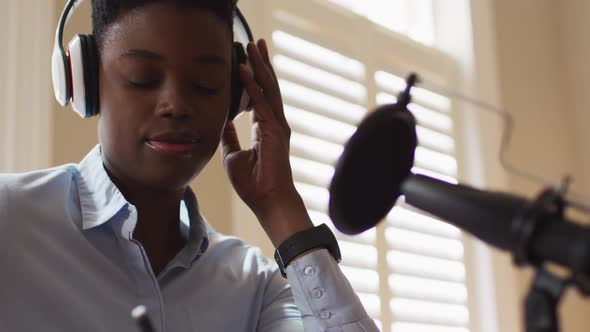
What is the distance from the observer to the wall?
2.59m

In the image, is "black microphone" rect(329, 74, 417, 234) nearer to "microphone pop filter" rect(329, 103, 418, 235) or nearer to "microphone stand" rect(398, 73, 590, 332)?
"microphone pop filter" rect(329, 103, 418, 235)

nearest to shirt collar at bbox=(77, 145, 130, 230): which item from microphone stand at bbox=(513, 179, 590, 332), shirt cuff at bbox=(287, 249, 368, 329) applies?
shirt cuff at bbox=(287, 249, 368, 329)

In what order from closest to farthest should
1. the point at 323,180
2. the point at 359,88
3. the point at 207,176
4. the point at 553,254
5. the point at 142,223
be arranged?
the point at 553,254, the point at 142,223, the point at 207,176, the point at 323,180, the point at 359,88

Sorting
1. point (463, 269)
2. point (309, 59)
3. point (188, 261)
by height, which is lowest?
point (463, 269)

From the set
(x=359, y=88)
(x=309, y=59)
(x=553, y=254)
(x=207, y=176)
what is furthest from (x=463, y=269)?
(x=553, y=254)

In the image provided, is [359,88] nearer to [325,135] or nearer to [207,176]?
[325,135]

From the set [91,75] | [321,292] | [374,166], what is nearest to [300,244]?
[321,292]

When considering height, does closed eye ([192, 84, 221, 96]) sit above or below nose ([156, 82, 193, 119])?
above

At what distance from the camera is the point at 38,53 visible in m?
1.36

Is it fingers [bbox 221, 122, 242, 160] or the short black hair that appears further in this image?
fingers [bbox 221, 122, 242, 160]

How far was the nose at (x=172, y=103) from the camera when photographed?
0.96m

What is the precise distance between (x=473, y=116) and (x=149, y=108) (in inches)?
62.4

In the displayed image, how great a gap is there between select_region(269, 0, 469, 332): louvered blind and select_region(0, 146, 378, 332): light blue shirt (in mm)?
690

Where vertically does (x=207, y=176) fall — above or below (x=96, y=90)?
below
